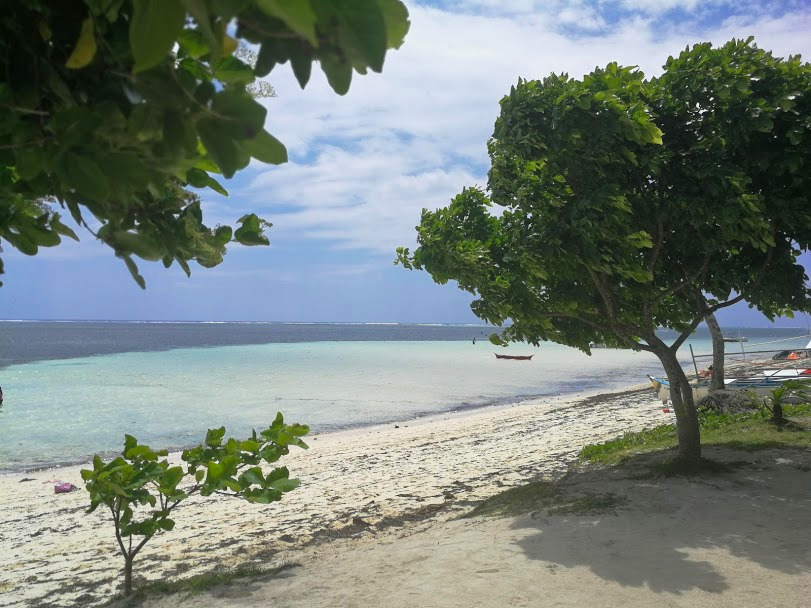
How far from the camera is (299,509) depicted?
30.8ft

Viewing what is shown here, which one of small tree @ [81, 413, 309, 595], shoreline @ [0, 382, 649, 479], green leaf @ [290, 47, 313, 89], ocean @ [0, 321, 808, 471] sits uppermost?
green leaf @ [290, 47, 313, 89]

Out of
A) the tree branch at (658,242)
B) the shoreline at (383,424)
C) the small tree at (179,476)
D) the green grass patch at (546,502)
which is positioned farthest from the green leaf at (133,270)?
the shoreline at (383,424)

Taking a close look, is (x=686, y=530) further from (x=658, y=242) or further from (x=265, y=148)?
(x=265, y=148)

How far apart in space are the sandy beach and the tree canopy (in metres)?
6.12

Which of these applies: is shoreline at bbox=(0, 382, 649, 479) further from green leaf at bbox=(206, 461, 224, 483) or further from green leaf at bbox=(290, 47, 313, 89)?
green leaf at bbox=(290, 47, 313, 89)

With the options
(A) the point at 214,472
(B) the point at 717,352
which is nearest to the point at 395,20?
(A) the point at 214,472

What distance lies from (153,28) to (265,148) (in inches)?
10.1

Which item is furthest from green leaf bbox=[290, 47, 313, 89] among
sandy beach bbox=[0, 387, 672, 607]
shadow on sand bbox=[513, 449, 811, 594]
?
sandy beach bbox=[0, 387, 672, 607]

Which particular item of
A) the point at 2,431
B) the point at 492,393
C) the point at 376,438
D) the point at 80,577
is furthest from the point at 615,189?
the point at 492,393

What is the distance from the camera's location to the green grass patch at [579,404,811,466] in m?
8.92

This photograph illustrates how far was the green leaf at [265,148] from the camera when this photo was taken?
100 centimetres

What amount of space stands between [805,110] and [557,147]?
2.67 metres

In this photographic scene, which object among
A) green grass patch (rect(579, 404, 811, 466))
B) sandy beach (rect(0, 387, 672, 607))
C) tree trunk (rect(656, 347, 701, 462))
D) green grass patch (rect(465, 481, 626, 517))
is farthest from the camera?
green grass patch (rect(579, 404, 811, 466))

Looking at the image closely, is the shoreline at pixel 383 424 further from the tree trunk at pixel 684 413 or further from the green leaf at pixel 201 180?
the green leaf at pixel 201 180
